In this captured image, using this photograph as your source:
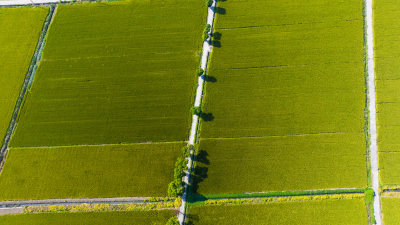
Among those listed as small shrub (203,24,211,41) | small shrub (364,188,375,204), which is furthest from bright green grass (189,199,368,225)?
small shrub (203,24,211,41)

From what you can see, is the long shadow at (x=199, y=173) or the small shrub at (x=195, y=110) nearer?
the long shadow at (x=199, y=173)

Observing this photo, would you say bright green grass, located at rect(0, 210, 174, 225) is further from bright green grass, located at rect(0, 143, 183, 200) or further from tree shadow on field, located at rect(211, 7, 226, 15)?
tree shadow on field, located at rect(211, 7, 226, 15)

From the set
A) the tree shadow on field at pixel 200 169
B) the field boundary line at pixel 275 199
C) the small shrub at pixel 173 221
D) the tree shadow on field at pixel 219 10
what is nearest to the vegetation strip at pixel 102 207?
the small shrub at pixel 173 221

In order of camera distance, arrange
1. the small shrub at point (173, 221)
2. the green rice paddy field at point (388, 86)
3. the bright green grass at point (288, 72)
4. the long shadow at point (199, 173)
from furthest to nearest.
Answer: the bright green grass at point (288, 72), the long shadow at point (199, 173), the green rice paddy field at point (388, 86), the small shrub at point (173, 221)

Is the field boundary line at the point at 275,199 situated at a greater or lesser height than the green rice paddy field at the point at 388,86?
lesser

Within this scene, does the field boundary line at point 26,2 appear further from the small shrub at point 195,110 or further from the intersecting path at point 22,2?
the small shrub at point 195,110

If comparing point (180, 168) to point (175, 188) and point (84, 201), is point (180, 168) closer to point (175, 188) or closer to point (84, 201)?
point (175, 188)

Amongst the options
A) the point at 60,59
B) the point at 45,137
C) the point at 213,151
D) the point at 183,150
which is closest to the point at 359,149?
the point at 213,151
